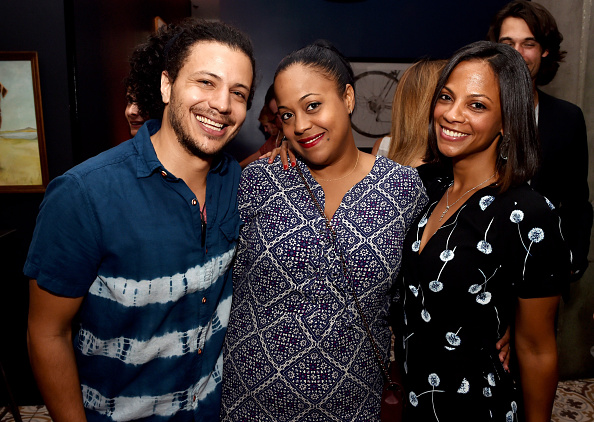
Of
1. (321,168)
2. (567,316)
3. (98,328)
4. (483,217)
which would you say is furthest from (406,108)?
(567,316)

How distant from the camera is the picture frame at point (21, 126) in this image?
228 cm

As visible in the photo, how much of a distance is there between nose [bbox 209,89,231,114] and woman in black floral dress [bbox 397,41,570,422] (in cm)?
73

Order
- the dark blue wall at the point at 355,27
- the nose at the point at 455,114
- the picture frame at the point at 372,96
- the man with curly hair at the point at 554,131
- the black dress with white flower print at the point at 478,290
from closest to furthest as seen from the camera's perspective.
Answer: the black dress with white flower print at the point at 478,290, the nose at the point at 455,114, the man with curly hair at the point at 554,131, the dark blue wall at the point at 355,27, the picture frame at the point at 372,96

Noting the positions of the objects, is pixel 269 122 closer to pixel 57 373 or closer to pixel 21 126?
pixel 21 126

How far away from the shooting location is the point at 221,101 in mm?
1238

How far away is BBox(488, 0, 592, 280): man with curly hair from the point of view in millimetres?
2113

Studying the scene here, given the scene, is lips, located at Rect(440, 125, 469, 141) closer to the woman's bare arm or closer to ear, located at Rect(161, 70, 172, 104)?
the woman's bare arm

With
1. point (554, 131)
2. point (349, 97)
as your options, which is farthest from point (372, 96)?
point (349, 97)

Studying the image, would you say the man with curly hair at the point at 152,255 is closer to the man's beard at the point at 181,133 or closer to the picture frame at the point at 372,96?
the man's beard at the point at 181,133

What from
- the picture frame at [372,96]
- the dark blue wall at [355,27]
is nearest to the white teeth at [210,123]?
the dark blue wall at [355,27]

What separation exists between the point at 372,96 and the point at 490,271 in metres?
3.45

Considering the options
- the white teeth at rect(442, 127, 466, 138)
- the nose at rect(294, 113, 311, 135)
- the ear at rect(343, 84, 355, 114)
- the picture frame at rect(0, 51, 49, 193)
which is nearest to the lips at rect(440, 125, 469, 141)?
the white teeth at rect(442, 127, 466, 138)

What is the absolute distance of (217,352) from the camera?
4.59ft

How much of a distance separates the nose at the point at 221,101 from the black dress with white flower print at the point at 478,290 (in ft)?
2.60
